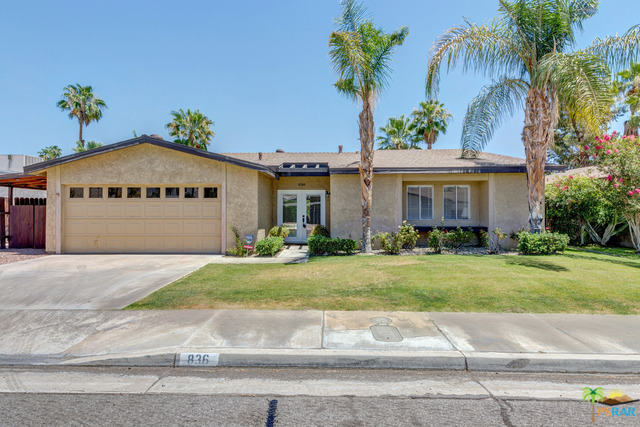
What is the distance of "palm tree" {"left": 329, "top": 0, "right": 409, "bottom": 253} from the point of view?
10.5 m

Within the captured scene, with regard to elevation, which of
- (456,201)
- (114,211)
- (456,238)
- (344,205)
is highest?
(456,201)

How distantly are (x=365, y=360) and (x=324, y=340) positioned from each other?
2.22ft

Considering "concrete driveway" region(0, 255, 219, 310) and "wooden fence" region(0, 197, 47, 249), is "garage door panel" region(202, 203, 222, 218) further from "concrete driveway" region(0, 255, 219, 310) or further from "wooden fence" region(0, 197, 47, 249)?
"wooden fence" region(0, 197, 47, 249)

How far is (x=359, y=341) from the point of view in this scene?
4480mm

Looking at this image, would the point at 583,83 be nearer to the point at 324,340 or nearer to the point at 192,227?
the point at 324,340

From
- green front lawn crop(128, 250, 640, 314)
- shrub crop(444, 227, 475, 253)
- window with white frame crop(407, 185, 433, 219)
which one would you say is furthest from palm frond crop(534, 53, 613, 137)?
window with white frame crop(407, 185, 433, 219)

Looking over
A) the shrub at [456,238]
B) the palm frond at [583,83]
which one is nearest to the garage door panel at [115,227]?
the shrub at [456,238]

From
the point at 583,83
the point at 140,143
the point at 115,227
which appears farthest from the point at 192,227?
the point at 583,83

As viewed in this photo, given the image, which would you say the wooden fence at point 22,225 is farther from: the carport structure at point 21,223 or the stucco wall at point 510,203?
the stucco wall at point 510,203

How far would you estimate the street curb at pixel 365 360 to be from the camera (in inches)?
157

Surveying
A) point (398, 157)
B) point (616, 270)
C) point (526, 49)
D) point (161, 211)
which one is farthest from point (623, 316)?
point (161, 211)

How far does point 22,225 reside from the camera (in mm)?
14133

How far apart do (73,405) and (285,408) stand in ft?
7.00

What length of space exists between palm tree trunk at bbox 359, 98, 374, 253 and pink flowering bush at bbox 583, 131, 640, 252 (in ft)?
27.0
